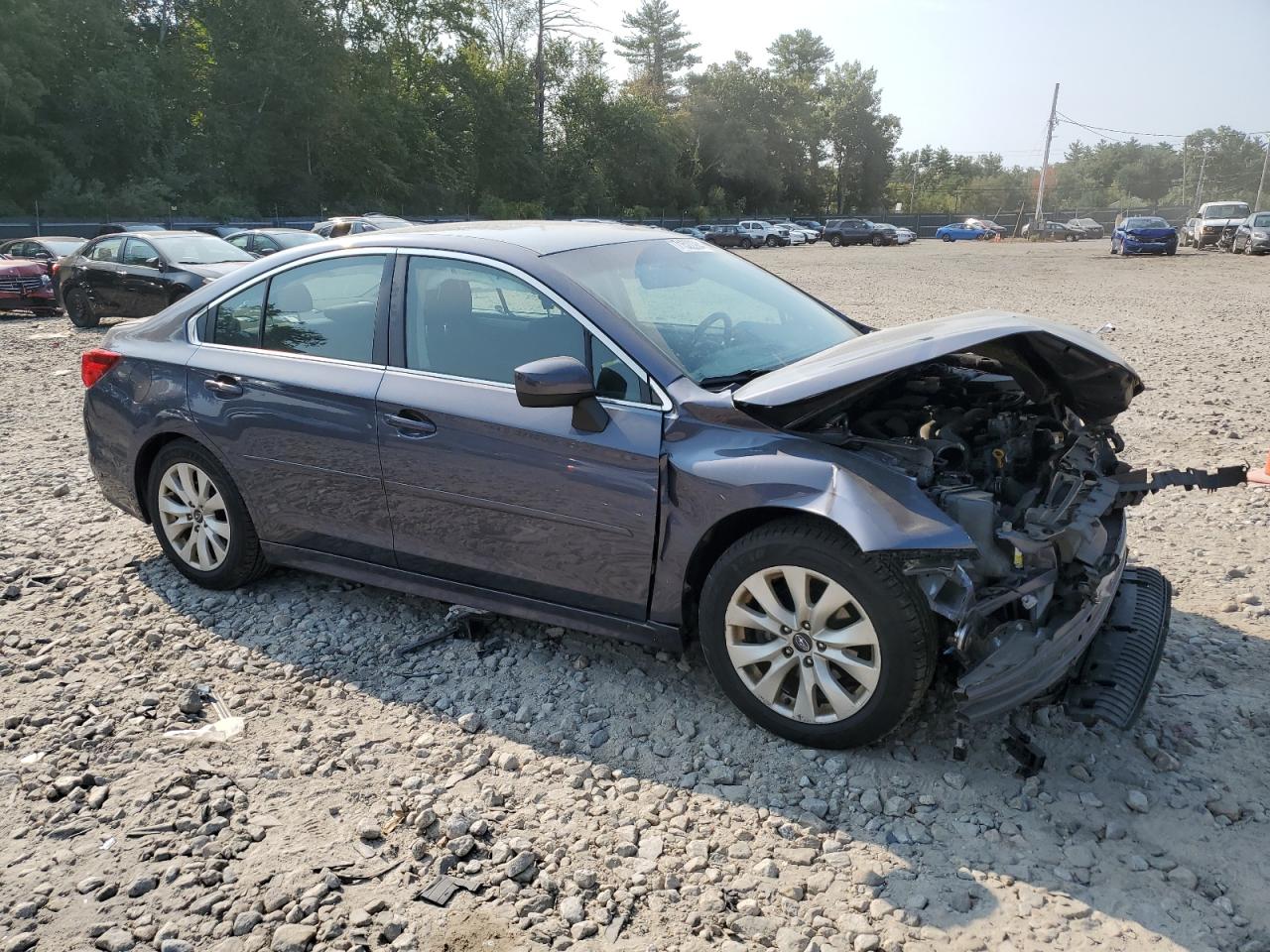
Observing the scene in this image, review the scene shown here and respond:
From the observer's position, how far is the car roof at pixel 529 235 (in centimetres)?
402

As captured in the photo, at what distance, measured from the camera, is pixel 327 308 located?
426 cm

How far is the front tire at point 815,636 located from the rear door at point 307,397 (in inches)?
62.2

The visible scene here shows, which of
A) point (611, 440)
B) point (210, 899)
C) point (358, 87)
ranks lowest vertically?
point (210, 899)

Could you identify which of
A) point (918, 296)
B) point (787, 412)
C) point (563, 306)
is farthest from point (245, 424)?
point (918, 296)

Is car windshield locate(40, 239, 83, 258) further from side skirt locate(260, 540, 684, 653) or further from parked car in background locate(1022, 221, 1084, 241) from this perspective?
parked car in background locate(1022, 221, 1084, 241)

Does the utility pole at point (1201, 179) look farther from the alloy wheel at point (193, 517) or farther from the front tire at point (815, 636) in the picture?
the alloy wheel at point (193, 517)

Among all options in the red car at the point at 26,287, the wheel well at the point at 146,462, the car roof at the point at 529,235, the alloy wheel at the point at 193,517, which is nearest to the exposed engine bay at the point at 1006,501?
the car roof at the point at 529,235

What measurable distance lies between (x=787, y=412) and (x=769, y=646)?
0.80 metres

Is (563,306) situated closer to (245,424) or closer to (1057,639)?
(245,424)

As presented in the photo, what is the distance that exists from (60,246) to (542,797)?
19100 mm

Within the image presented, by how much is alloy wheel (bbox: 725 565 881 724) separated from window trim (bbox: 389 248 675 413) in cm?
75

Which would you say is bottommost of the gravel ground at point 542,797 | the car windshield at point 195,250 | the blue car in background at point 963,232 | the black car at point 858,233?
the gravel ground at point 542,797

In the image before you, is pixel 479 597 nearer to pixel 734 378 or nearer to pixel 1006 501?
pixel 734 378

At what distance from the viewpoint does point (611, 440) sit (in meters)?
3.44
